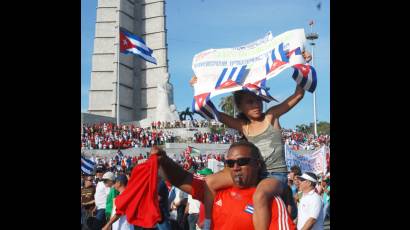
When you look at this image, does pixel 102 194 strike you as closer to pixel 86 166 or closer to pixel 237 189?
pixel 237 189

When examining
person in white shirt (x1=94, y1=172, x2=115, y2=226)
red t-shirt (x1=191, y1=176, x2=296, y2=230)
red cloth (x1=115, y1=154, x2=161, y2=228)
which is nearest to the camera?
red t-shirt (x1=191, y1=176, x2=296, y2=230)

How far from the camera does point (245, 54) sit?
4945 millimetres

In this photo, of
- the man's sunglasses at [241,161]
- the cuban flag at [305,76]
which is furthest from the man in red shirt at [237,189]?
the cuban flag at [305,76]

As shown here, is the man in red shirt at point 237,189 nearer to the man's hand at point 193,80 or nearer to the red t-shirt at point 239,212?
the red t-shirt at point 239,212

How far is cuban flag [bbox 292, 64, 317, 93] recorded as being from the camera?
4.81 m

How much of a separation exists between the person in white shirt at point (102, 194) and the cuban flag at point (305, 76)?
4697mm

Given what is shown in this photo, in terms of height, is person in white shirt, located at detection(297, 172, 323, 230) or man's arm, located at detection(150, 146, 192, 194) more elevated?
man's arm, located at detection(150, 146, 192, 194)

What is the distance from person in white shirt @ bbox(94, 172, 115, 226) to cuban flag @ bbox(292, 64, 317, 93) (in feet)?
15.4

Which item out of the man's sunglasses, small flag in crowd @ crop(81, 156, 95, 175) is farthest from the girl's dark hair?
small flag in crowd @ crop(81, 156, 95, 175)

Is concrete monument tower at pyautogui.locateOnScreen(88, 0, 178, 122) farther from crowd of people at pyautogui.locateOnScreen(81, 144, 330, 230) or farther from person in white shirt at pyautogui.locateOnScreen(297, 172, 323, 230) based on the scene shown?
person in white shirt at pyautogui.locateOnScreen(297, 172, 323, 230)

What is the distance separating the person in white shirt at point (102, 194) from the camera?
28.8 ft
